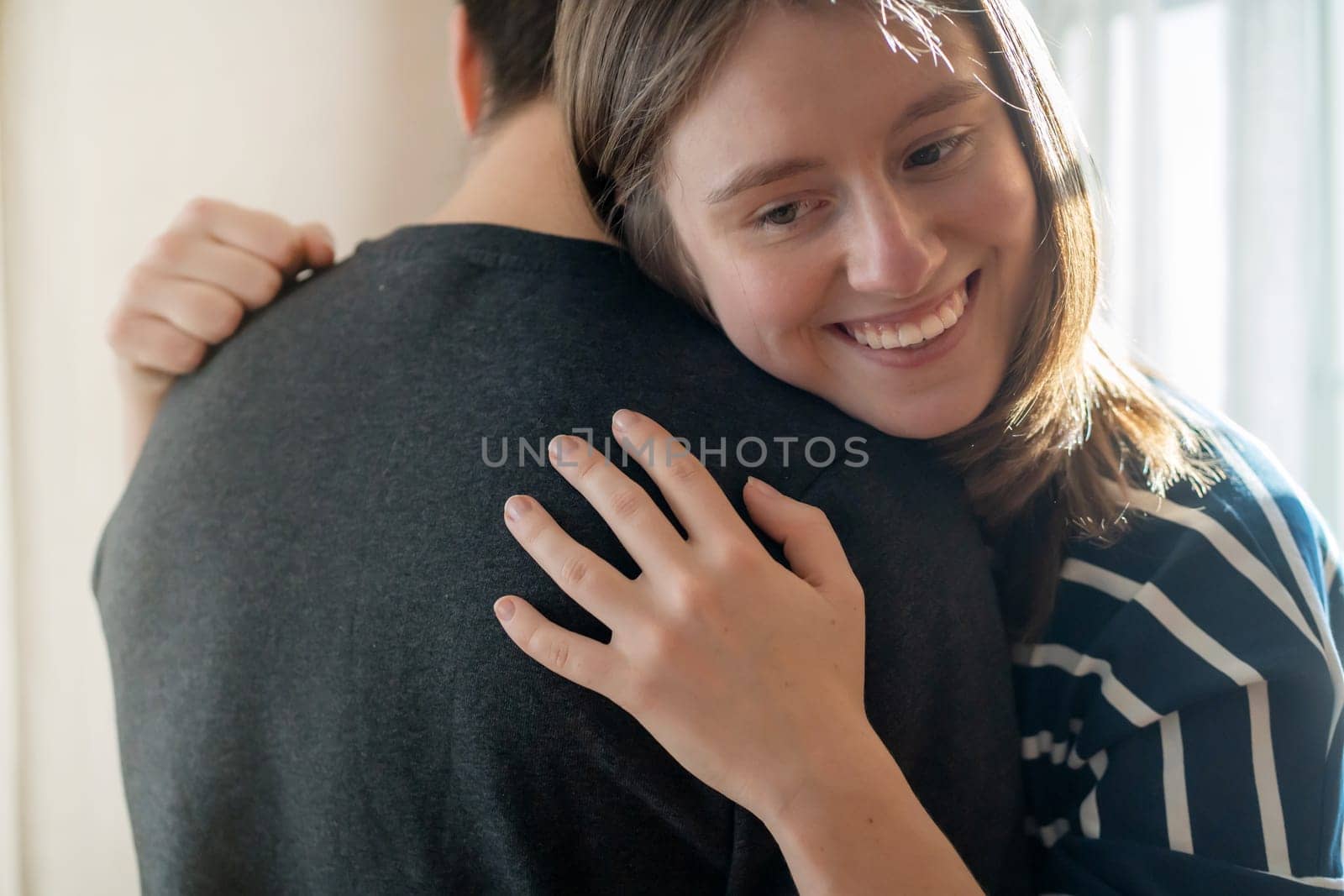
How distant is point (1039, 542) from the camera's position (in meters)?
0.79

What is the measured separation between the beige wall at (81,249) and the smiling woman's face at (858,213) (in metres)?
0.98

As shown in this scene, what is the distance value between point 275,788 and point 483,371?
1.05 ft

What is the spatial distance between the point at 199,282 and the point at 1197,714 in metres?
0.84

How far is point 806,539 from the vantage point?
64 centimetres

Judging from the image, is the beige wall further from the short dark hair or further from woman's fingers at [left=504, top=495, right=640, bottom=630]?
woman's fingers at [left=504, top=495, right=640, bottom=630]

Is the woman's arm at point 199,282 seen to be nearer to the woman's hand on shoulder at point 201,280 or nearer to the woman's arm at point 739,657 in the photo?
the woman's hand on shoulder at point 201,280

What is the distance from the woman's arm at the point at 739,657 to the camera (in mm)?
605

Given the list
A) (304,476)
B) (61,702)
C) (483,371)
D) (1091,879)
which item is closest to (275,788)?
(304,476)

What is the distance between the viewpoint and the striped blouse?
68 cm

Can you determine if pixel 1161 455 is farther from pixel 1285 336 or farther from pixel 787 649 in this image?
pixel 1285 336

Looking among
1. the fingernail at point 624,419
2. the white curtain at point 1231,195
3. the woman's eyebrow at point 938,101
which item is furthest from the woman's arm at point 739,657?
the white curtain at point 1231,195

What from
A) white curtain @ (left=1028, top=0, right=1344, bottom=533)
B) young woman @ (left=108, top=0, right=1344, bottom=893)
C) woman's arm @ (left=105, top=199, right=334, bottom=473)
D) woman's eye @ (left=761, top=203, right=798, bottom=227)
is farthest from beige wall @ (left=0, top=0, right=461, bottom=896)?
white curtain @ (left=1028, top=0, right=1344, bottom=533)

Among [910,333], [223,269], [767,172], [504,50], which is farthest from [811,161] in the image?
[223,269]

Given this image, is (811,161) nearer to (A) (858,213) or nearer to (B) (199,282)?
(A) (858,213)
